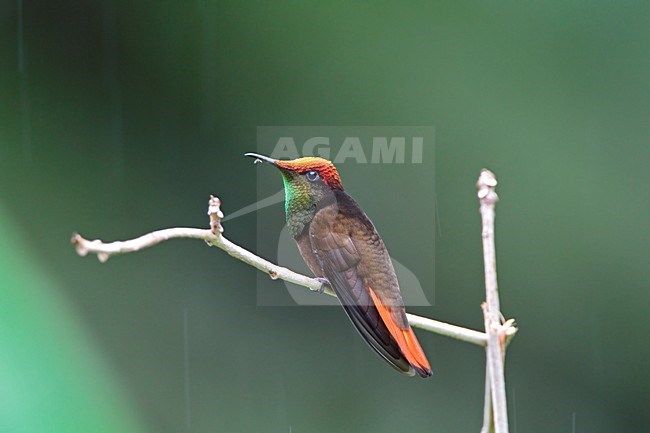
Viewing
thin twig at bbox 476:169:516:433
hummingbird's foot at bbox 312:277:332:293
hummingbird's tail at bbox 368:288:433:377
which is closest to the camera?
thin twig at bbox 476:169:516:433

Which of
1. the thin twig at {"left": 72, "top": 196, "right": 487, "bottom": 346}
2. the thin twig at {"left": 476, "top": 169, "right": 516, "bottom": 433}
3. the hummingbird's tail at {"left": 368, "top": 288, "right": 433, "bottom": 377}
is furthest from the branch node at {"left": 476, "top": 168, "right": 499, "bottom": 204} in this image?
the hummingbird's tail at {"left": 368, "top": 288, "right": 433, "bottom": 377}

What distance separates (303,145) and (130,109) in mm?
536

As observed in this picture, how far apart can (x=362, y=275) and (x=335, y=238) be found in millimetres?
61

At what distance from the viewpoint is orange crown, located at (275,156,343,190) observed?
0.90 metres

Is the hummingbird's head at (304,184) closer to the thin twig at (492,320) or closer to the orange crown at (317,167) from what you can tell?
the orange crown at (317,167)

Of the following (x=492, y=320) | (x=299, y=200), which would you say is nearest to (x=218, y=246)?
(x=299, y=200)

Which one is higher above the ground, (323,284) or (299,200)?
(299,200)

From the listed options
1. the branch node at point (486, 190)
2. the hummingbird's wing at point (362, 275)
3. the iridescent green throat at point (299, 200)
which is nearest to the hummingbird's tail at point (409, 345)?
the hummingbird's wing at point (362, 275)

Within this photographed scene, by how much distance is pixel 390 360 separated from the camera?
789mm

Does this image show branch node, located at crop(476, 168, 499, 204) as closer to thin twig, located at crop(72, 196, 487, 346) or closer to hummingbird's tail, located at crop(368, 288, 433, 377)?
thin twig, located at crop(72, 196, 487, 346)

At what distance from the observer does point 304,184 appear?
904mm

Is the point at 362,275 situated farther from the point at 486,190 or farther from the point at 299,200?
the point at 486,190

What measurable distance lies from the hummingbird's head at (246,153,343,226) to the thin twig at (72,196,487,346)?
9 cm

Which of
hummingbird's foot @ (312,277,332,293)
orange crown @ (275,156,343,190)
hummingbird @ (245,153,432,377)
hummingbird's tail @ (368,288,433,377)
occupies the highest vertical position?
orange crown @ (275,156,343,190)
